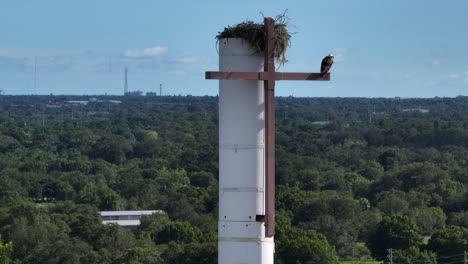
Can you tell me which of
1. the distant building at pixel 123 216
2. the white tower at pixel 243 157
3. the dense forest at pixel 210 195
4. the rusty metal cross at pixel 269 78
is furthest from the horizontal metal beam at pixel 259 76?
the distant building at pixel 123 216

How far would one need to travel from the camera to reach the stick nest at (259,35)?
21.5 meters

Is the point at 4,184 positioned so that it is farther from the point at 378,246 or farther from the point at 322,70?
the point at 322,70

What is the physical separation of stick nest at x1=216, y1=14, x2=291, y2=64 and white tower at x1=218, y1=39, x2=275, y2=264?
120 mm

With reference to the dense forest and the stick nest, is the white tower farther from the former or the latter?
the dense forest

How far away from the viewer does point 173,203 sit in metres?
94.2

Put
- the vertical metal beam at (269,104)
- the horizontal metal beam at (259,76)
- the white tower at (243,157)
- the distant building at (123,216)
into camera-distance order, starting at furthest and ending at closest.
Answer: the distant building at (123,216)
the white tower at (243,157)
the vertical metal beam at (269,104)
the horizontal metal beam at (259,76)

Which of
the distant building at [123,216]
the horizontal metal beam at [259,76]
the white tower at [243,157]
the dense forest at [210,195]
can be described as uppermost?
the horizontal metal beam at [259,76]

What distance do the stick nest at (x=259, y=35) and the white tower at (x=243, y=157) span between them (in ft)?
0.39

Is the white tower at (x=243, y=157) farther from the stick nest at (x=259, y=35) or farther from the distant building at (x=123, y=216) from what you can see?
the distant building at (x=123, y=216)

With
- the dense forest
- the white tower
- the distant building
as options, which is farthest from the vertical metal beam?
the distant building

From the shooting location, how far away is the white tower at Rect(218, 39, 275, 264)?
71.1ft

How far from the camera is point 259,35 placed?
2155cm

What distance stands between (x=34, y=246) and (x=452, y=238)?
64.1 ft

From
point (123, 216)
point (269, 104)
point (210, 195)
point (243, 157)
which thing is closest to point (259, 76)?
point (269, 104)
